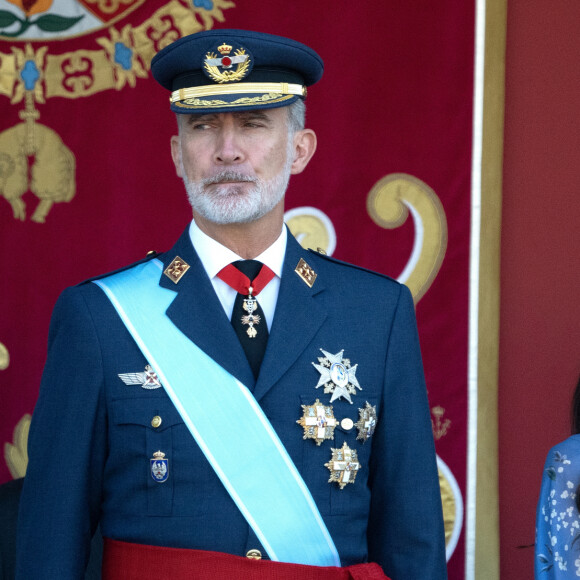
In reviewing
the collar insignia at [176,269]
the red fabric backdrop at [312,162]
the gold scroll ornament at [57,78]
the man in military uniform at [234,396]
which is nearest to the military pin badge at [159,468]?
the man in military uniform at [234,396]

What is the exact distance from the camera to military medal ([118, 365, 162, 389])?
170cm

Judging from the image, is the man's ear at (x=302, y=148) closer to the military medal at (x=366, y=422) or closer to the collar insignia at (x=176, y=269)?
the collar insignia at (x=176, y=269)

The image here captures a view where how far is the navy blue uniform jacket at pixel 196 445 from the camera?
5.45ft

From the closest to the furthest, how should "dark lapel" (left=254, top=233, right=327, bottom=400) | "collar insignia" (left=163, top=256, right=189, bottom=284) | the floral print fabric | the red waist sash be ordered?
the red waist sash → "dark lapel" (left=254, top=233, right=327, bottom=400) → "collar insignia" (left=163, top=256, right=189, bottom=284) → the floral print fabric

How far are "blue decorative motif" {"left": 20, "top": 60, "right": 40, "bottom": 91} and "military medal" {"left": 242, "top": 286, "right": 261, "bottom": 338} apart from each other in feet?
3.92

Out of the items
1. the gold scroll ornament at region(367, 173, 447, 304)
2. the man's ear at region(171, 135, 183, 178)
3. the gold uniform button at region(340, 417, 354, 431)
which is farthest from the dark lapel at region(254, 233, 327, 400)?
the gold scroll ornament at region(367, 173, 447, 304)

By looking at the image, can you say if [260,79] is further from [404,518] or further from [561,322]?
[561,322]

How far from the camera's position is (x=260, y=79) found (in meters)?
1.81

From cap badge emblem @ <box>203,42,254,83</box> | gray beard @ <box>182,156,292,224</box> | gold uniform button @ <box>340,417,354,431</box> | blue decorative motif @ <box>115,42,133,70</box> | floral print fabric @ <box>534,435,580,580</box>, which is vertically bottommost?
floral print fabric @ <box>534,435,580,580</box>

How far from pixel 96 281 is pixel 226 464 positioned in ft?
1.39

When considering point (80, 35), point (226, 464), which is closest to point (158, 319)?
point (226, 464)

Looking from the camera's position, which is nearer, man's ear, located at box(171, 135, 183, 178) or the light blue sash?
the light blue sash

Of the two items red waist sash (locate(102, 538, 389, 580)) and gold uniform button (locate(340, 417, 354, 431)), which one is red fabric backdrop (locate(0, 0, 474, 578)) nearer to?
gold uniform button (locate(340, 417, 354, 431))

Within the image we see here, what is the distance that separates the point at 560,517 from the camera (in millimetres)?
2334
